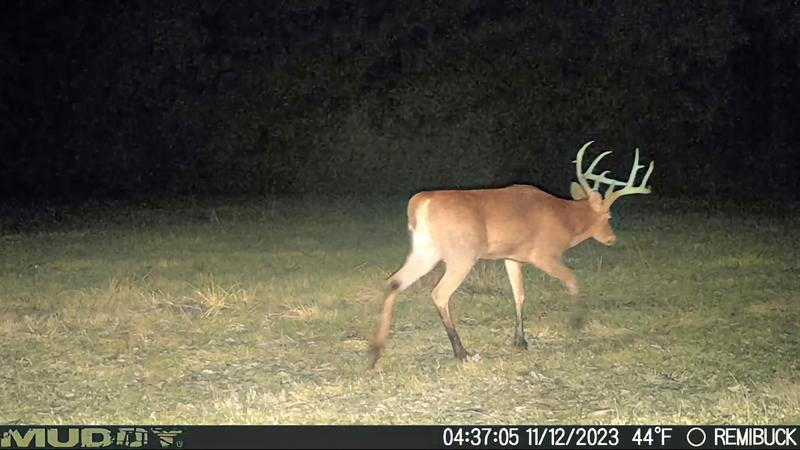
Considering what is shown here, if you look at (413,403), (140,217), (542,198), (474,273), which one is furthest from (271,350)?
(140,217)

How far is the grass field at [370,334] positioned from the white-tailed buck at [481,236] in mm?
Result: 406

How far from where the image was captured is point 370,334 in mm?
7965

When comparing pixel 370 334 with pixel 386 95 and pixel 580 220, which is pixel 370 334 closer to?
pixel 580 220

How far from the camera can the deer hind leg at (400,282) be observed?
6.97 m

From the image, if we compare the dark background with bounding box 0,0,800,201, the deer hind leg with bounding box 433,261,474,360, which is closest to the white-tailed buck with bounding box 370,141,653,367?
the deer hind leg with bounding box 433,261,474,360

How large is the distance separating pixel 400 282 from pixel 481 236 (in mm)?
613

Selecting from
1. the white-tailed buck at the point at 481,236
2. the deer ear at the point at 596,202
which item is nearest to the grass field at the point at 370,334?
the white-tailed buck at the point at 481,236

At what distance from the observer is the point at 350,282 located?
1001cm

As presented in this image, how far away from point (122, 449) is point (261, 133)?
19.2 meters

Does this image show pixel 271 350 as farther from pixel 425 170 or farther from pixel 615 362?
pixel 425 170

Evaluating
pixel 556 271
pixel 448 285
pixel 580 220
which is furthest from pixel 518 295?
pixel 448 285

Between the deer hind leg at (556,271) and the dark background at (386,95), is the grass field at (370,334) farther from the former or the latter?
the dark background at (386,95)

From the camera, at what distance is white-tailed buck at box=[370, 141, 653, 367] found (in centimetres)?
701

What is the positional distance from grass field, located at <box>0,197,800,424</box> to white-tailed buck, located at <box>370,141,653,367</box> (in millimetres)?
406
